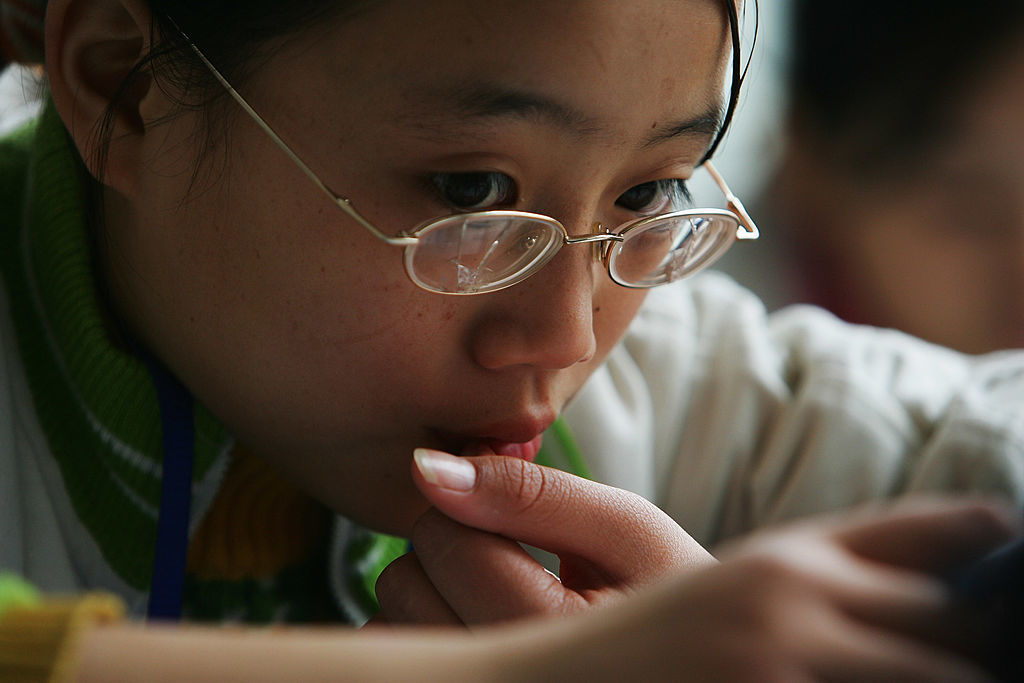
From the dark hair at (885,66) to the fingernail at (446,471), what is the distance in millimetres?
1350

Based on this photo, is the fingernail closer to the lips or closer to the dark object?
the lips

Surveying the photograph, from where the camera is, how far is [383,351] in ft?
2.30

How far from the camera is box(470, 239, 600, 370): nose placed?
71 centimetres

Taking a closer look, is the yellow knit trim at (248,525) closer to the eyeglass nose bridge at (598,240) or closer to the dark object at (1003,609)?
the eyeglass nose bridge at (598,240)

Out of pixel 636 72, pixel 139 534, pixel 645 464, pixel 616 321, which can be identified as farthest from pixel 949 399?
pixel 139 534

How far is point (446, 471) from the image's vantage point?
26.0 inches

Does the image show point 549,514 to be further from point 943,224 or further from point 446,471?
point 943,224

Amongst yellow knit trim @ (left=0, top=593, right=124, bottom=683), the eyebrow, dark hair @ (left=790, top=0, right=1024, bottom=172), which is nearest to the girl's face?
the eyebrow

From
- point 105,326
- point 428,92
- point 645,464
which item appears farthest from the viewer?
point 645,464

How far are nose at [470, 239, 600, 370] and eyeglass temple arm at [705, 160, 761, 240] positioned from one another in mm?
231

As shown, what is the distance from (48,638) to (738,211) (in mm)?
663

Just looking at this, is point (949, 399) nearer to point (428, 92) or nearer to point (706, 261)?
point (706, 261)

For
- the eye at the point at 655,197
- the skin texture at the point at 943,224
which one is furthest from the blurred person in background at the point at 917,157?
the eye at the point at 655,197

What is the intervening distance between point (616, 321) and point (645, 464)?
0.32m
